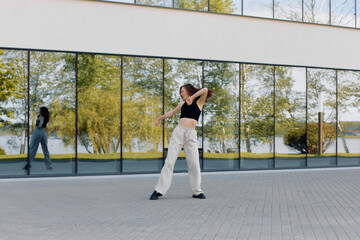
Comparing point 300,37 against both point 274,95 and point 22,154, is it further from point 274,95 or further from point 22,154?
point 22,154

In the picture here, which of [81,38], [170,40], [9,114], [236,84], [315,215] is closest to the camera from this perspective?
[315,215]

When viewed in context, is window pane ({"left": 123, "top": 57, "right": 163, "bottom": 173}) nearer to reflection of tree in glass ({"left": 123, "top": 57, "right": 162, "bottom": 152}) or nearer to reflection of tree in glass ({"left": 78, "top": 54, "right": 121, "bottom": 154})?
reflection of tree in glass ({"left": 123, "top": 57, "right": 162, "bottom": 152})

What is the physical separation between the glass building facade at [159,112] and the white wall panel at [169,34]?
29cm

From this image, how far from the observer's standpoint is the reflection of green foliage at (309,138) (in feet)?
50.2

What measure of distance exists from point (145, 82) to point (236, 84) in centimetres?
287

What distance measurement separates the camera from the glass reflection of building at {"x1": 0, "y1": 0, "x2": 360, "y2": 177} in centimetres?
1234

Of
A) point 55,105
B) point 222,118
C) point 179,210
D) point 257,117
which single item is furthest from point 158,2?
point 179,210

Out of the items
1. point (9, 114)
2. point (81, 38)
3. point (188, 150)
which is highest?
point (81, 38)

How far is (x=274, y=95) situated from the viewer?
596 inches

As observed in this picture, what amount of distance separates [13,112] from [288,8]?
884cm

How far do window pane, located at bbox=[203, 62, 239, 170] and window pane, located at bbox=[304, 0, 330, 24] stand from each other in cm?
315

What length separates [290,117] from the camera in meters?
15.3

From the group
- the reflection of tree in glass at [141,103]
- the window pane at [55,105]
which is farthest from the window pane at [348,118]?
the window pane at [55,105]

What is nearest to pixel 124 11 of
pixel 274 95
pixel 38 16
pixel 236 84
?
pixel 38 16
